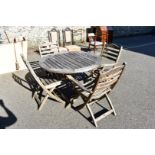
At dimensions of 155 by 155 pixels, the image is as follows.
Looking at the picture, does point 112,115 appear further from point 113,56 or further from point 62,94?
point 113,56

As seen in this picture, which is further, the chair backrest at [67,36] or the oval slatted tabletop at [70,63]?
the chair backrest at [67,36]

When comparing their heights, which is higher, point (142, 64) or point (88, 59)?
point (88, 59)

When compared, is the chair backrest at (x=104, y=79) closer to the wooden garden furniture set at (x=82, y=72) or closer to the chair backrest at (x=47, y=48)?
the wooden garden furniture set at (x=82, y=72)

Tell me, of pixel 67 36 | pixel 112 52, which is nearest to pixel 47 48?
pixel 112 52

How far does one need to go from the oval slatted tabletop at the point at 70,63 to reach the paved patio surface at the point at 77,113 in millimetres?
871

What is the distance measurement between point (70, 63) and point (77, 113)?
1.11 metres

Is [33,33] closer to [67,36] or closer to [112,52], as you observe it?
[67,36]

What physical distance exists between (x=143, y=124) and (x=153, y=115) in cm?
43

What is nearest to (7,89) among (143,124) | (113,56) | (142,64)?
(113,56)

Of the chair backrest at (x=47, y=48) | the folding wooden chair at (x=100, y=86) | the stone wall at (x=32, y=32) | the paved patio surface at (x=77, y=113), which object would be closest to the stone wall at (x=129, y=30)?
the stone wall at (x=32, y=32)

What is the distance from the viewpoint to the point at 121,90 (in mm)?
5621

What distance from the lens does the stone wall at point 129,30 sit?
12.8 meters

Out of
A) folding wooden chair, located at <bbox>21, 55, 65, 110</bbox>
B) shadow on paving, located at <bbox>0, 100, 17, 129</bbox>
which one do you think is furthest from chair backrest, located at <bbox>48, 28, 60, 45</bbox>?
shadow on paving, located at <bbox>0, 100, 17, 129</bbox>

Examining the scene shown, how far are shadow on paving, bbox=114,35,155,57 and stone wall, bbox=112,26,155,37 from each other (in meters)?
0.44
